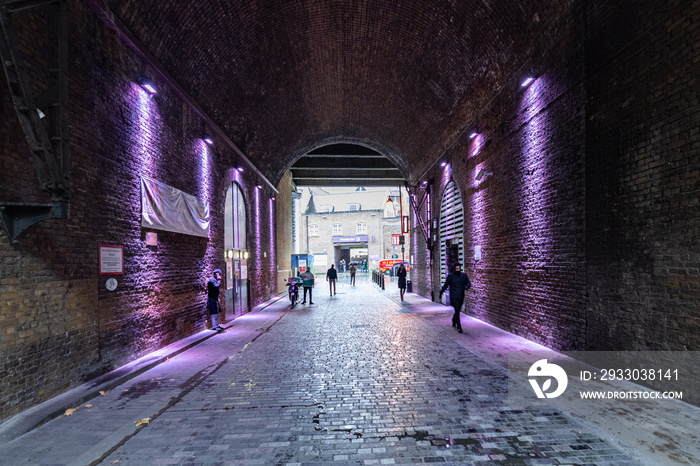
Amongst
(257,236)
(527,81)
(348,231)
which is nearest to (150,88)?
(527,81)

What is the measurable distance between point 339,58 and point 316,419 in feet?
37.4

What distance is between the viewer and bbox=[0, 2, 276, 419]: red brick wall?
4324 millimetres

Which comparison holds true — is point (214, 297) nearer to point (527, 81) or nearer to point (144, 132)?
point (144, 132)

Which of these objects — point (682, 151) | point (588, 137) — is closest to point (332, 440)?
point (682, 151)

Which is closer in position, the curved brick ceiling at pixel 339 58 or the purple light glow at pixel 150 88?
the purple light glow at pixel 150 88

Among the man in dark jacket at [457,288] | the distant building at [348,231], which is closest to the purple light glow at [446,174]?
the man in dark jacket at [457,288]

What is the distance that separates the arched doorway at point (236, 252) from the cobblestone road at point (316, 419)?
190 inches

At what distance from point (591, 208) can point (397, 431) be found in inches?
185

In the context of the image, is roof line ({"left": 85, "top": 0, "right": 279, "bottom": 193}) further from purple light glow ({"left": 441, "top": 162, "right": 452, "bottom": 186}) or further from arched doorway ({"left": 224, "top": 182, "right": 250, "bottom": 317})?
purple light glow ({"left": 441, "top": 162, "right": 452, "bottom": 186})

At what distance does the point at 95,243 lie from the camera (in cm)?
563

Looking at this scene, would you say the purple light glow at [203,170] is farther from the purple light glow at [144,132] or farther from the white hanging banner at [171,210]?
the purple light glow at [144,132]

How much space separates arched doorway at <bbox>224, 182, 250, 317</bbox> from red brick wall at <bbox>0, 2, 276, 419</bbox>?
100 inches

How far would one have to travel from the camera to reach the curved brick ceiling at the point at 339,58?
7637mm

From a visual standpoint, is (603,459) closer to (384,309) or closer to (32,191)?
(32,191)
